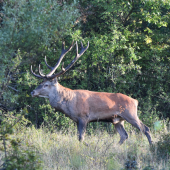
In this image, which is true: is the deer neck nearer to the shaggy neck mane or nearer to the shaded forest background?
the shaggy neck mane

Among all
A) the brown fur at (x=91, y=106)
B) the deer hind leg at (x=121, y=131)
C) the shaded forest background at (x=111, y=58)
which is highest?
the shaded forest background at (x=111, y=58)

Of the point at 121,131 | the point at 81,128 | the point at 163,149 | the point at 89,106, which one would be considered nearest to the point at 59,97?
the point at 89,106

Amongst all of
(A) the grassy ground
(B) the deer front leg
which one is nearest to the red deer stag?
(B) the deer front leg

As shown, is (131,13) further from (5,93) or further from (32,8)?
(5,93)

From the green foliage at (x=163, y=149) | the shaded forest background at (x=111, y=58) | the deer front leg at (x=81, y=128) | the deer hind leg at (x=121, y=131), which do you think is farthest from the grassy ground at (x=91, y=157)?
the shaded forest background at (x=111, y=58)

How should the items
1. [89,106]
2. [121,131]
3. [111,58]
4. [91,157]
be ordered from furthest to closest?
[111,58] < [121,131] < [89,106] < [91,157]

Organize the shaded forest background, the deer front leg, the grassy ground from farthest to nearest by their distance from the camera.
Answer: the shaded forest background
the deer front leg
the grassy ground

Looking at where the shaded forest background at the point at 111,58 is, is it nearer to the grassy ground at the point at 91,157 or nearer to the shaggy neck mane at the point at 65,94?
the shaggy neck mane at the point at 65,94

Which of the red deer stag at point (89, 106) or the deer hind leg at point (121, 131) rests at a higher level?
the red deer stag at point (89, 106)

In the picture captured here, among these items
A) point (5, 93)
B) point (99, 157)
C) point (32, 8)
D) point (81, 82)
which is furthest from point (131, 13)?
point (99, 157)

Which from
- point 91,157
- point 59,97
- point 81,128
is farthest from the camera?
point 59,97

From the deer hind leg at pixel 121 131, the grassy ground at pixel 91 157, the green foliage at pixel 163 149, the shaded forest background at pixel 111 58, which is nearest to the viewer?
the grassy ground at pixel 91 157

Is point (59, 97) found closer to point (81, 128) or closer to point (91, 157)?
point (81, 128)

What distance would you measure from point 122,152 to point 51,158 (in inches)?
56.0
